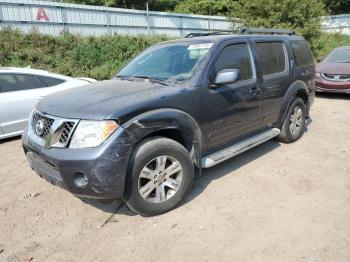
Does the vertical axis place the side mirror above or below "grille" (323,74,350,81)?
above

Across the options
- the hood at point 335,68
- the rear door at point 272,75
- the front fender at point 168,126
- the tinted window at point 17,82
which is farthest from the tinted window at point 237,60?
the hood at point 335,68

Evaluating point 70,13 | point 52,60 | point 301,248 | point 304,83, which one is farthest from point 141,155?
point 70,13

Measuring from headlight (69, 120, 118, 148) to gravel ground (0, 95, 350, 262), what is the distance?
0.93 meters

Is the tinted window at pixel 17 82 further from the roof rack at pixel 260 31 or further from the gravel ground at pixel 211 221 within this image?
the roof rack at pixel 260 31

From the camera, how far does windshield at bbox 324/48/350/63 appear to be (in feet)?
33.9

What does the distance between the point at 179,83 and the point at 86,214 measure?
1.79m

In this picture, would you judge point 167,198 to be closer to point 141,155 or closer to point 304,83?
point 141,155

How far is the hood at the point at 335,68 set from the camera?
945 cm

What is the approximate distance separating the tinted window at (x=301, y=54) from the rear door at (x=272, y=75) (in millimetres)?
335

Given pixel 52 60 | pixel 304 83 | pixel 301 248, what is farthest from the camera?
pixel 52 60

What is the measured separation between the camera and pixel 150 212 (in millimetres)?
3549

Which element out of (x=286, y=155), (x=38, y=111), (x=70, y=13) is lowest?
(x=286, y=155)

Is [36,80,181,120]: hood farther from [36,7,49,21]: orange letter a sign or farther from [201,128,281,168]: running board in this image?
[36,7,49,21]: orange letter a sign

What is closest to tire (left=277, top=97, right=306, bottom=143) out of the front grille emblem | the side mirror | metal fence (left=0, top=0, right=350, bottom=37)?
the side mirror
